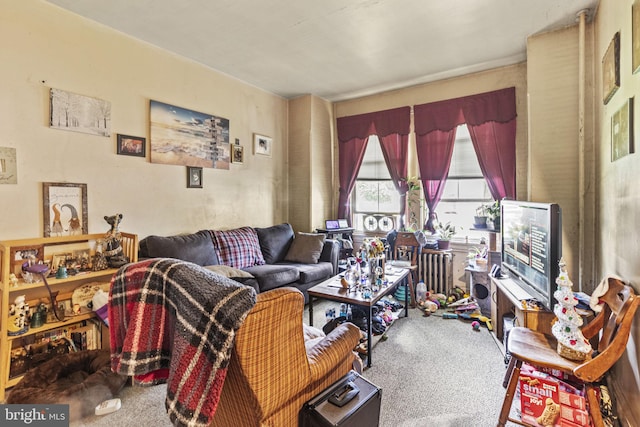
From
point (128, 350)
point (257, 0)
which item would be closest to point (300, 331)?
point (128, 350)

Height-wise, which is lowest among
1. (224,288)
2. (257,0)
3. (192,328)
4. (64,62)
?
(192,328)

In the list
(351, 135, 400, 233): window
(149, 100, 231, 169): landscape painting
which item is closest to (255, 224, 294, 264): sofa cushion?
(149, 100, 231, 169): landscape painting

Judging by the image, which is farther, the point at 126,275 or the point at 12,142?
the point at 12,142

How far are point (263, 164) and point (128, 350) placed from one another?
3.51 m

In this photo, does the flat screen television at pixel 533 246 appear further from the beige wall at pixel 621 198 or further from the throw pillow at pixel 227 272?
the throw pillow at pixel 227 272

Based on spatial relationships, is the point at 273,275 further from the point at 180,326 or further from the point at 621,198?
the point at 621,198

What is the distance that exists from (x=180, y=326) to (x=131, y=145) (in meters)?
2.57

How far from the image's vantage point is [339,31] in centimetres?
291

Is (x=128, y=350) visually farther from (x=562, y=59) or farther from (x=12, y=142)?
(x=562, y=59)

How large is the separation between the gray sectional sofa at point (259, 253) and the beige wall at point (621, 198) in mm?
2642

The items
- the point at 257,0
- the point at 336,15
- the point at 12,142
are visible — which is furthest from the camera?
the point at 336,15

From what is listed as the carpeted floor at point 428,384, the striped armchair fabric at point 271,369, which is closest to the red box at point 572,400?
the carpeted floor at point 428,384

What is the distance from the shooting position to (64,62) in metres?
2.51

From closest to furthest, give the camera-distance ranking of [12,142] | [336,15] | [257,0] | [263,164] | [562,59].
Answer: [12,142], [257,0], [336,15], [562,59], [263,164]
